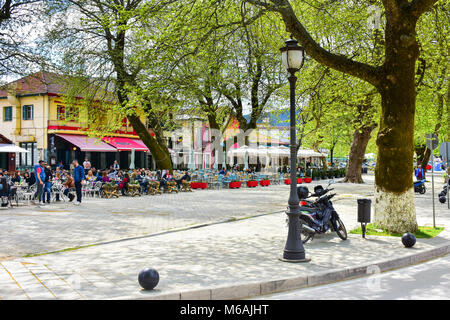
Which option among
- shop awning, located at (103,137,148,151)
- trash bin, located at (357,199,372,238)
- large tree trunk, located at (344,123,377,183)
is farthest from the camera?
shop awning, located at (103,137,148,151)

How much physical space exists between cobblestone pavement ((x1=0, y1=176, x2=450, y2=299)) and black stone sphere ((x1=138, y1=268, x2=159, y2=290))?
9 centimetres

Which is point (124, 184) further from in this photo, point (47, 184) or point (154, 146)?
point (154, 146)

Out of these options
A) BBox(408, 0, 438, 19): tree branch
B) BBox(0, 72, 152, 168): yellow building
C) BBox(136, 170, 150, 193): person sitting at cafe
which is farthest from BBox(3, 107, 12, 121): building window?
BBox(408, 0, 438, 19): tree branch

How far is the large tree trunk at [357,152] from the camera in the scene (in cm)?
3055

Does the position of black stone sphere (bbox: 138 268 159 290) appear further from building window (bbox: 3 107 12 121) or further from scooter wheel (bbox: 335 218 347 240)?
building window (bbox: 3 107 12 121)

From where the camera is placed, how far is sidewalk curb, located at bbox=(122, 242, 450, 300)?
531cm

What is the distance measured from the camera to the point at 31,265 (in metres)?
6.81

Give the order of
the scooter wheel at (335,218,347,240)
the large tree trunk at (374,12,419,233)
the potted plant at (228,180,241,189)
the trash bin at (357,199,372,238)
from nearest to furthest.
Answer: the scooter wheel at (335,218,347,240) < the trash bin at (357,199,372,238) < the large tree trunk at (374,12,419,233) < the potted plant at (228,180,241,189)

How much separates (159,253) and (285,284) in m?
2.77

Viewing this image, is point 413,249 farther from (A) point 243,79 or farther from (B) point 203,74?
(A) point 243,79

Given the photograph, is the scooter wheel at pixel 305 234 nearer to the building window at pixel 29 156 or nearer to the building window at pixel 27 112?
the building window at pixel 29 156

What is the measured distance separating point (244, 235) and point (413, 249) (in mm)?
3599

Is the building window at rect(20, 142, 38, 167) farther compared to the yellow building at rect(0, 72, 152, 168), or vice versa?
the building window at rect(20, 142, 38, 167)
